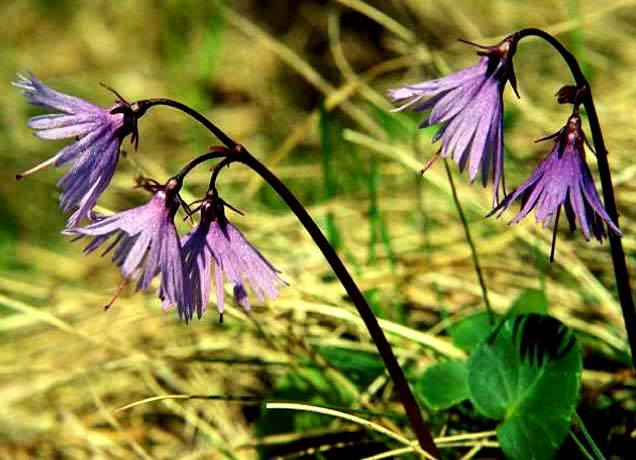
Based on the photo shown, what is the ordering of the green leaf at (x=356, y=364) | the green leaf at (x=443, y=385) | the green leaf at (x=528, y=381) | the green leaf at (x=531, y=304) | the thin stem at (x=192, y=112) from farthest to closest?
the green leaf at (x=356, y=364), the green leaf at (x=531, y=304), the green leaf at (x=443, y=385), the green leaf at (x=528, y=381), the thin stem at (x=192, y=112)

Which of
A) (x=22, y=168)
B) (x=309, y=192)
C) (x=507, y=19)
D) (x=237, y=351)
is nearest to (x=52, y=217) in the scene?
(x=22, y=168)

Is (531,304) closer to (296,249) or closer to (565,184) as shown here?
(565,184)

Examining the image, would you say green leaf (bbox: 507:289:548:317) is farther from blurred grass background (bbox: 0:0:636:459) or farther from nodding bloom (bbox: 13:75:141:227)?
nodding bloom (bbox: 13:75:141:227)

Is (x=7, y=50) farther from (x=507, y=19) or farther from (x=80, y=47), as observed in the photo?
(x=507, y=19)

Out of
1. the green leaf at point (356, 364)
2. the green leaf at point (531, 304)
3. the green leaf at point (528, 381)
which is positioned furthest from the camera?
the green leaf at point (356, 364)

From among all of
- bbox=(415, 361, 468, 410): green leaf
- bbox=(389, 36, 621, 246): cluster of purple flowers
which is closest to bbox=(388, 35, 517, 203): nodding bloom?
bbox=(389, 36, 621, 246): cluster of purple flowers

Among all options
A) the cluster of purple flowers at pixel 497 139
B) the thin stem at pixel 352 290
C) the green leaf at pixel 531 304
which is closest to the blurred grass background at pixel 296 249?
the green leaf at pixel 531 304

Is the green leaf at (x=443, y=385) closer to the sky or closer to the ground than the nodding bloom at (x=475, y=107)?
closer to the ground

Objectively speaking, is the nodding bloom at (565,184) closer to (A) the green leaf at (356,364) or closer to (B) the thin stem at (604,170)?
(B) the thin stem at (604,170)
